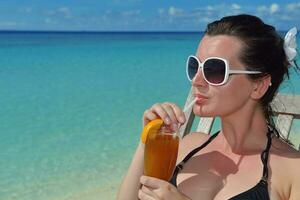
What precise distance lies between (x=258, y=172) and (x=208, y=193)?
0.20 metres

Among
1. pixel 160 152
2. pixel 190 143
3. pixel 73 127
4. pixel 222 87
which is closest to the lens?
pixel 160 152

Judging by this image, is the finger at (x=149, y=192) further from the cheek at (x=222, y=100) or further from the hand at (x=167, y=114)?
the cheek at (x=222, y=100)

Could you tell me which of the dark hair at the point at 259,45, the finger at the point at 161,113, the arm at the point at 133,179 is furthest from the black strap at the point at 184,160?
the finger at the point at 161,113

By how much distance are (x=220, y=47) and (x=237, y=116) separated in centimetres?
26

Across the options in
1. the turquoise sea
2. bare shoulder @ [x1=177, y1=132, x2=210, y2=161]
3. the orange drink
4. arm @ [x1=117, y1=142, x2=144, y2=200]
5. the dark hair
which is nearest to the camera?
the orange drink

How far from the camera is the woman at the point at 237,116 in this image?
220cm

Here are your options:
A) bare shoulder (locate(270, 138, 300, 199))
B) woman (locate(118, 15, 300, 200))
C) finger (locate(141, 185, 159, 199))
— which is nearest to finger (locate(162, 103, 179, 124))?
woman (locate(118, 15, 300, 200))

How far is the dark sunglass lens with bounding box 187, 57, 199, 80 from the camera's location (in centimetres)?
224

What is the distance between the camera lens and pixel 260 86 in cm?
228

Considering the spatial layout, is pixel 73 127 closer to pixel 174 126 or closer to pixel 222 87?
pixel 222 87

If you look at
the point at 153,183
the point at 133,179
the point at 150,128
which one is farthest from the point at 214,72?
the point at 133,179

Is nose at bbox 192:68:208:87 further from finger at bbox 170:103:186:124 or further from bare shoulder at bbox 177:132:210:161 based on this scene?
bare shoulder at bbox 177:132:210:161

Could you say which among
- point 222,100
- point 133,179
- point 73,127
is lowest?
point 73,127

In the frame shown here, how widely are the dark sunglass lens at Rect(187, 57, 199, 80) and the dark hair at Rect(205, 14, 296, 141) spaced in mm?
126
